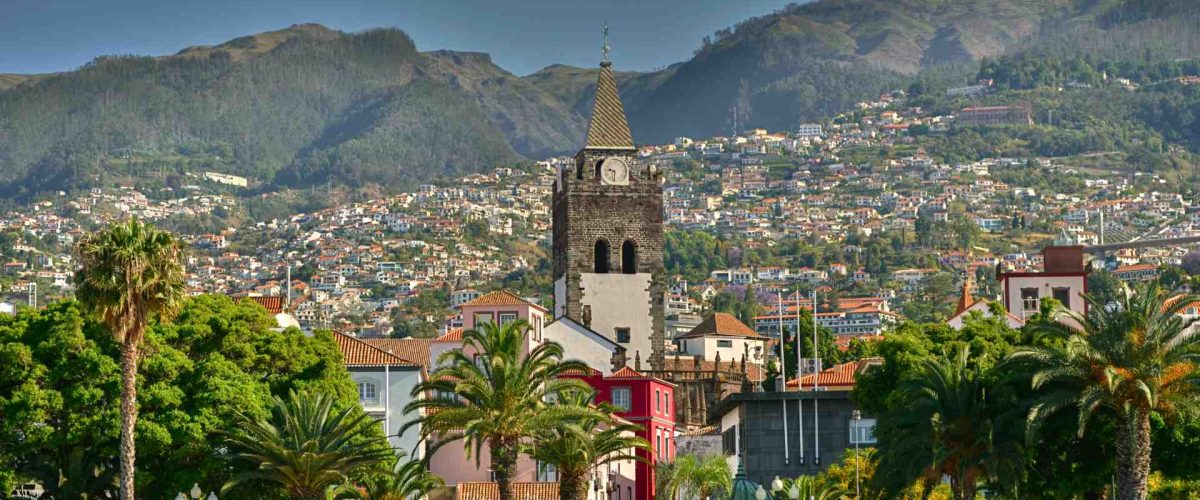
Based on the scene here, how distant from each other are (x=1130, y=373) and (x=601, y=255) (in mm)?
64289

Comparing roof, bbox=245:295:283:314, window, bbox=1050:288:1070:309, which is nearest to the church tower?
window, bbox=1050:288:1070:309

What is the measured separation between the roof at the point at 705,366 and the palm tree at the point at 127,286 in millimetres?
53890

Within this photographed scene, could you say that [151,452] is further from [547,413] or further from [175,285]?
[547,413]

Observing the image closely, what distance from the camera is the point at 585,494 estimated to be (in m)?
68.1

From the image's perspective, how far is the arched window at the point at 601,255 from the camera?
391 ft

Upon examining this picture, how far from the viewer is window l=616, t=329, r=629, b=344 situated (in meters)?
116

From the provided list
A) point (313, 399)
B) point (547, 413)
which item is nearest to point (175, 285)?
point (313, 399)

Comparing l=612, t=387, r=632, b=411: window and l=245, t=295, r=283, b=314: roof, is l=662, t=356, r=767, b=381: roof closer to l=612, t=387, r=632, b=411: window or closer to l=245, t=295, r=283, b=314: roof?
l=612, t=387, r=632, b=411: window

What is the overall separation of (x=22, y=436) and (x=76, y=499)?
2859mm

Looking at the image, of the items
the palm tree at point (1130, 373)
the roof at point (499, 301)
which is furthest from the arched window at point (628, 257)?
the palm tree at point (1130, 373)

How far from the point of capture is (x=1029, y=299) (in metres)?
109

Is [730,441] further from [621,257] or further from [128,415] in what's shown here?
[128,415]

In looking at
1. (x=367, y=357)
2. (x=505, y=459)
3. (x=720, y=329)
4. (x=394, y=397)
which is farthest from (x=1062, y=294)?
(x=505, y=459)

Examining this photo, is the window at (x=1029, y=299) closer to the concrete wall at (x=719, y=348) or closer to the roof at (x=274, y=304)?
the roof at (x=274, y=304)
